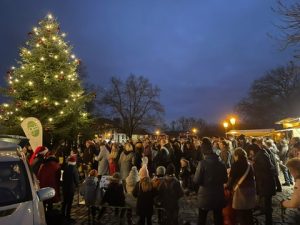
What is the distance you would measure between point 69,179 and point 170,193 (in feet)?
11.2

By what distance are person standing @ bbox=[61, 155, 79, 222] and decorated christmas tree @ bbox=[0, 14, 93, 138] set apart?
9.59 meters

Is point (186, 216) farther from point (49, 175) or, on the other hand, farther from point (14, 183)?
point (14, 183)

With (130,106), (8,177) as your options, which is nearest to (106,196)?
(8,177)

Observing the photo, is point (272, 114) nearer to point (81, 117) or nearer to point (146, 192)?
point (81, 117)

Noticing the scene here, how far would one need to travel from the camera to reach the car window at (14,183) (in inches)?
192

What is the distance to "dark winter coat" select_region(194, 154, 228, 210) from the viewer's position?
784cm

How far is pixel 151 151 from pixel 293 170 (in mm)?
10712

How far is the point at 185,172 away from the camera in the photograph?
14.1m

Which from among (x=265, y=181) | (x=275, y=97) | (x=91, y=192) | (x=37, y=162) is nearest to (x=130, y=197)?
(x=91, y=192)

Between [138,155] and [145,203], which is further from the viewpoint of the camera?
[138,155]

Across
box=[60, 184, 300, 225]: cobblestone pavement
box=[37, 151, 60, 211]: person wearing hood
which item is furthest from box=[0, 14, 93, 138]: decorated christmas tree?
box=[37, 151, 60, 211]: person wearing hood

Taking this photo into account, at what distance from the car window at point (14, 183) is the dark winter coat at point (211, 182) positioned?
12.7 ft

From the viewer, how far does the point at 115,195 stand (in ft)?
32.1

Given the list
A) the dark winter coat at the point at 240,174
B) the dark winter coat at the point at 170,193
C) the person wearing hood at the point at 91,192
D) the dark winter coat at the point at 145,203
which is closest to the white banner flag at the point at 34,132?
the person wearing hood at the point at 91,192
